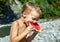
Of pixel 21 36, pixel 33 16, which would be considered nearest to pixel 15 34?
pixel 21 36

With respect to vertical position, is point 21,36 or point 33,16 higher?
point 33,16

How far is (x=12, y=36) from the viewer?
2.58 metres

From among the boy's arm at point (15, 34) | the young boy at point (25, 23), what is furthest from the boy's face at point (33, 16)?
the boy's arm at point (15, 34)

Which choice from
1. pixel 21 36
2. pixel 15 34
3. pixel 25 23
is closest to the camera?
pixel 21 36

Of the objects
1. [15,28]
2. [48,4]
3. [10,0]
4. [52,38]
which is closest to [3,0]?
[10,0]

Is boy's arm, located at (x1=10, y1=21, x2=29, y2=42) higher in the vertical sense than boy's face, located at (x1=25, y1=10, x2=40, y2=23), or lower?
lower

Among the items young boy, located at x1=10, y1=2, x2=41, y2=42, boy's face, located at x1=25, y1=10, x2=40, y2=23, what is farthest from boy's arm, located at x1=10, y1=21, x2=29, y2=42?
boy's face, located at x1=25, y1=10, x2=40, y2=23

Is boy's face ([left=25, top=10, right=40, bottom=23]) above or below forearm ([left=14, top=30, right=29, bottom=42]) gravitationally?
above

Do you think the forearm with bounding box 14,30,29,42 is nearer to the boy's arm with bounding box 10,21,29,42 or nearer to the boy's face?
the boy's arm with bounding box 10,21,29,42

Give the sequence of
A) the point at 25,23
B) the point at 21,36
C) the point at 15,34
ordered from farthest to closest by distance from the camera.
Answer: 1. the point at 25,23
2. the point at 15,34
3. the point at 21,36

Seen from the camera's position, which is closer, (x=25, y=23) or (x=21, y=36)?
(x=21, y=36)

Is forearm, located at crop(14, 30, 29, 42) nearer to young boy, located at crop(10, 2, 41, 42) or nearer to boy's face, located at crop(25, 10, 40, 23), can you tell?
young boy, located at crop(10, 2, 41, 42)

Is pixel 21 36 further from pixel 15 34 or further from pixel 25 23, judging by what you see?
pixel 25 23

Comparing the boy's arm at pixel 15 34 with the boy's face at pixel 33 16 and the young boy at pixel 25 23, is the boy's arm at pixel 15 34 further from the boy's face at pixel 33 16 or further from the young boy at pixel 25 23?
the boy's face at pixel 33 16
